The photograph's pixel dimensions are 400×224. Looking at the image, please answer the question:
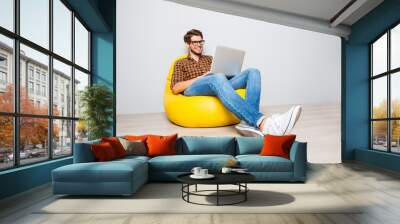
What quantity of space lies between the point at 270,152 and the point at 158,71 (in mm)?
2989

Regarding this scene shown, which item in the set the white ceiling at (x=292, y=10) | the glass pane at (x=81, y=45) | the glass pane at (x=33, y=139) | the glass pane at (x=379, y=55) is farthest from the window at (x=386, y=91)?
the glass pane at (x=33, y=139)

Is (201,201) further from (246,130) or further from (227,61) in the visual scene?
(227,61)

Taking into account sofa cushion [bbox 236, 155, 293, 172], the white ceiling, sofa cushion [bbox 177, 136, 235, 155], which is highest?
the white ceiling

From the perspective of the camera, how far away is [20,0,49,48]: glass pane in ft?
16.9

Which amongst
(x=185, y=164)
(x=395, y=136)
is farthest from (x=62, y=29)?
(x=395, y=136)

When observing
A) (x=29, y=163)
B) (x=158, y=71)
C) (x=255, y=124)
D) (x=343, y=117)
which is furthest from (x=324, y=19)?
(x=29, y=163)

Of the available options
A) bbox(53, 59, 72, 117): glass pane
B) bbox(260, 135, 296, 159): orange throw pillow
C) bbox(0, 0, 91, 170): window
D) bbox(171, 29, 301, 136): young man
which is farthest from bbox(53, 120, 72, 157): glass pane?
bbox(260, 135, 296, 159): orange throw pillow

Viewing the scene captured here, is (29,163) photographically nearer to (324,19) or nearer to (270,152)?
(270,152)

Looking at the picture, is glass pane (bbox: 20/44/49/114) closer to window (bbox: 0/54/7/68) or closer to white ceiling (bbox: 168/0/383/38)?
window (bbox: 0/54/7/68)

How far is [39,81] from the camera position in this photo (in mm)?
5594

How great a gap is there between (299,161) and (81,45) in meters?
4.80

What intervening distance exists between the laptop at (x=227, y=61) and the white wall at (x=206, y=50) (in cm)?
27

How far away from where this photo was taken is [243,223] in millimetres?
3385

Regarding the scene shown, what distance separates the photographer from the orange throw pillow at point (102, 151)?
207 inches
